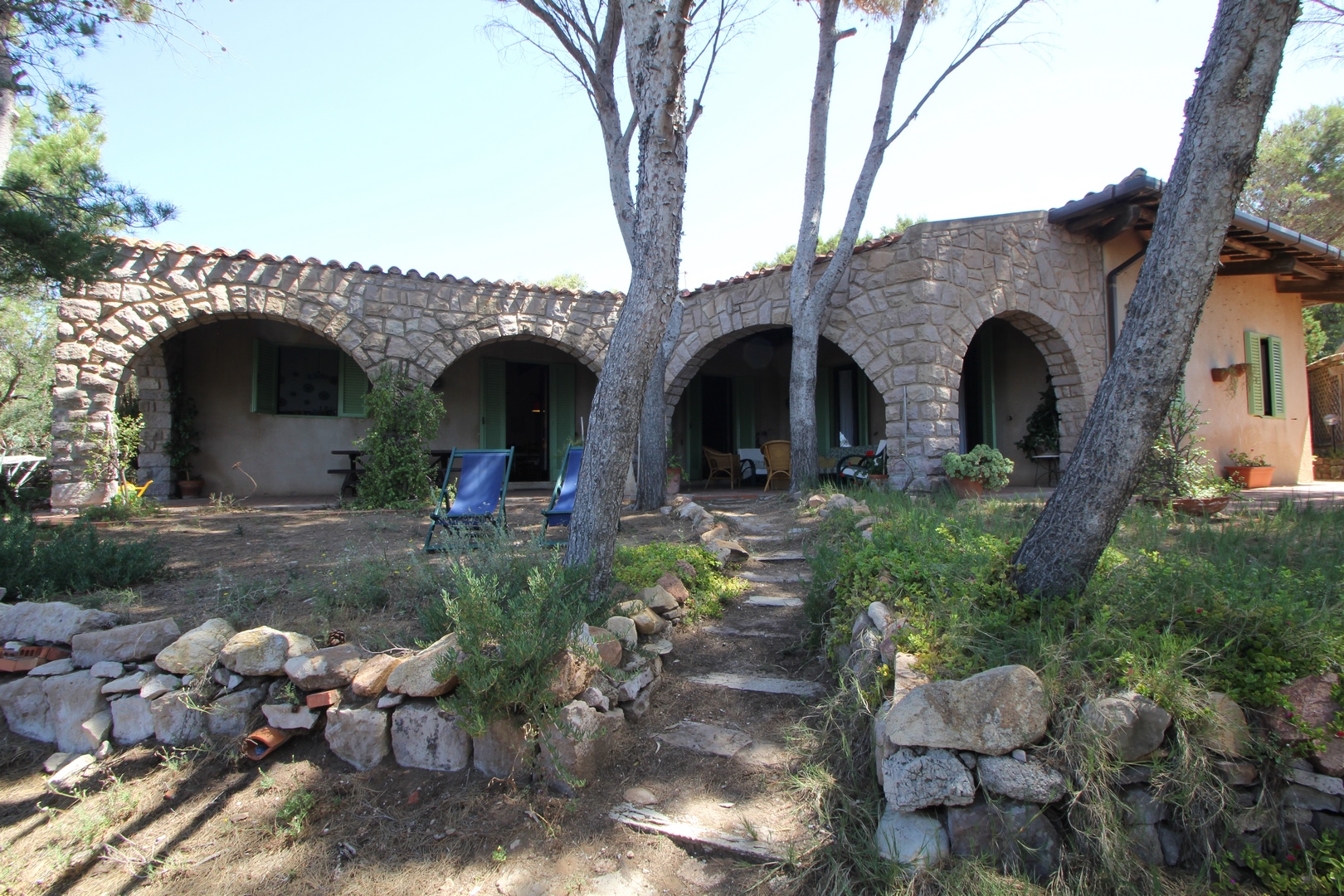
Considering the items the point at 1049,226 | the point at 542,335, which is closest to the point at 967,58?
the point at 1049,226

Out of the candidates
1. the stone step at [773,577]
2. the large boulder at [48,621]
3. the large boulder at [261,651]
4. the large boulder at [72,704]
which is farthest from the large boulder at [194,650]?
the stone step at [773,577]

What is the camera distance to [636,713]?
9.41 feet

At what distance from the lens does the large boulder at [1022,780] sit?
6.18 feet

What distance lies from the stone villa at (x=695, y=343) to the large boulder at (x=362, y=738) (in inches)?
223

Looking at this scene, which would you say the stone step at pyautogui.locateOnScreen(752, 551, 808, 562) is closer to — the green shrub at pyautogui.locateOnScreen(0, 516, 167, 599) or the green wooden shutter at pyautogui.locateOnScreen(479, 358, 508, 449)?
the green shrub at pyautogui.locateOnScreen(0, 516, 167, 599)

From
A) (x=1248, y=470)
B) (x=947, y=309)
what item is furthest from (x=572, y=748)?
(x=1248, y=470)

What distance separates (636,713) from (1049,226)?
24.7 ft

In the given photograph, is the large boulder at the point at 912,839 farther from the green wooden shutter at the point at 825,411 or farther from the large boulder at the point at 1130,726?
the green wooden shutter at the point at 825,411

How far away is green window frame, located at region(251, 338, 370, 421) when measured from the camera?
355 inches

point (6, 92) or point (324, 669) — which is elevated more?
point (6, 92)

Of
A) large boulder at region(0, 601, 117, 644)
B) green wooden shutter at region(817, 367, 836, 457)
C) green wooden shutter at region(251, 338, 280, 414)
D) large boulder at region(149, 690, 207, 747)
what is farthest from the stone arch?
green wooden shutter at region(251, 338, 280, 414)

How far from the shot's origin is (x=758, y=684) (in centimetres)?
306

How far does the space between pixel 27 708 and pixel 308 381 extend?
23.1 ft

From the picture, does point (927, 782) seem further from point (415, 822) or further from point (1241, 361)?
point (1241, 361)
